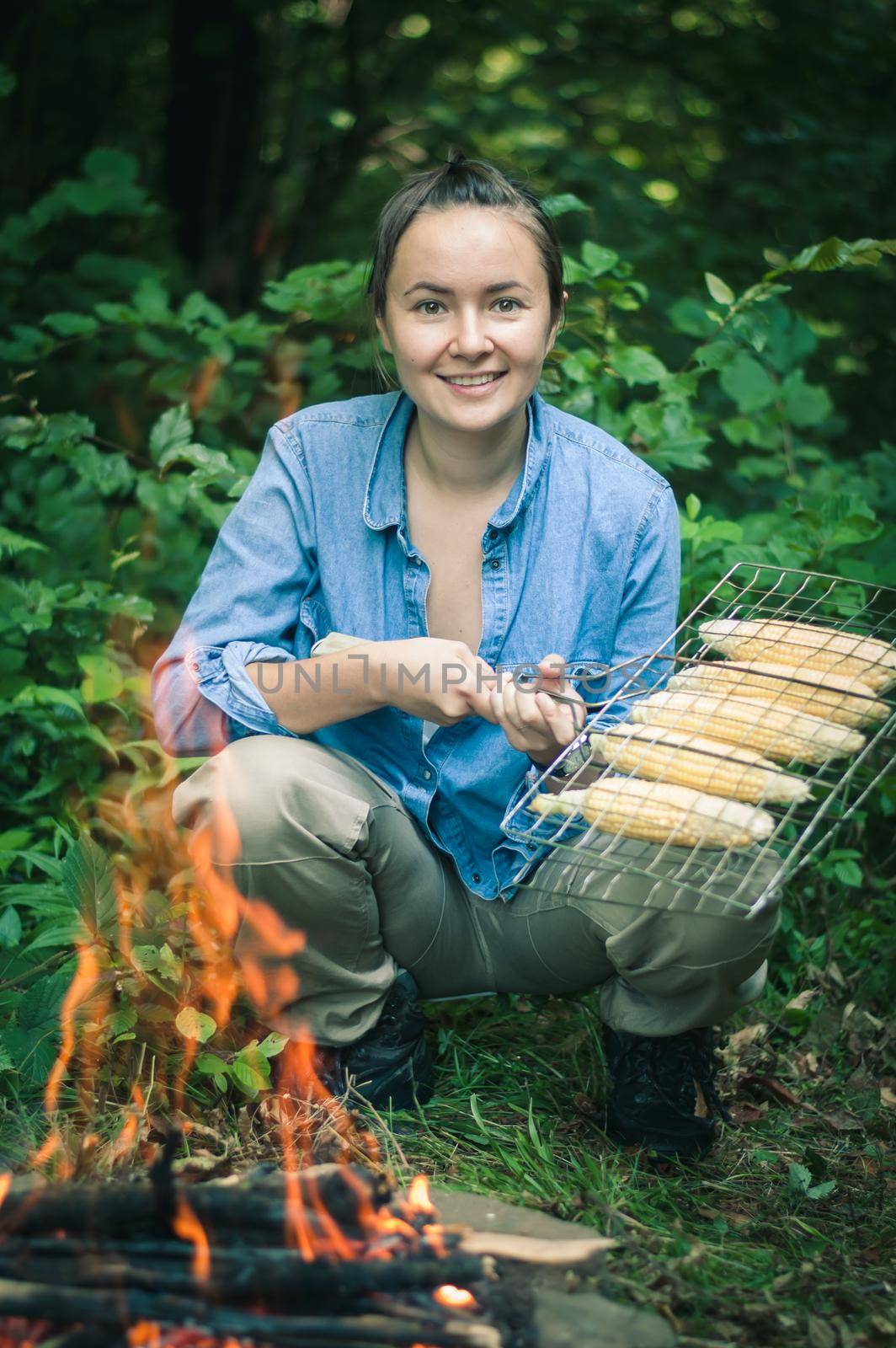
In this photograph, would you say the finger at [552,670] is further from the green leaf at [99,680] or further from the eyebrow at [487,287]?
the green leaf at [99,680]

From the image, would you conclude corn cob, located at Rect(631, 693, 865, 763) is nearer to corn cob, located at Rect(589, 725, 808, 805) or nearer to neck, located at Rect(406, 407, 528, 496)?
corn cob, located at Rect(589, 725, 808, 805)

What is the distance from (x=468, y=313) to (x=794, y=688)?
3.12ft

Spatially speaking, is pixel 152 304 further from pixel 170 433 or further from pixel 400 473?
pixel 400 473

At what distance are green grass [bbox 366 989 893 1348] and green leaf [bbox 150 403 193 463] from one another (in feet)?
5.46

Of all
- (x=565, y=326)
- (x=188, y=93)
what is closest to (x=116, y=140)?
(x=188, y=93)

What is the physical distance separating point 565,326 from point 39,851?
2.03 metres

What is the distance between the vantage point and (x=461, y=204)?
2.36m

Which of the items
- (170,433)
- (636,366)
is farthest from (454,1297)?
(636,366)

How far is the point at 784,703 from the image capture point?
2.15 metres

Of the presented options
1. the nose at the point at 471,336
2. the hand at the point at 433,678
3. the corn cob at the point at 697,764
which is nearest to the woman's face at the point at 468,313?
the nose at the point at 471,336

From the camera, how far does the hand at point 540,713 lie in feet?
6.77

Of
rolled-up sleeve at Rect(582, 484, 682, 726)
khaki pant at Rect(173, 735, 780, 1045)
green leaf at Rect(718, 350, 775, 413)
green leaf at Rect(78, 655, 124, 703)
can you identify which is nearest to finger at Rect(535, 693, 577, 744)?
khaki pant at Rect(173, 735, 780, 1045)

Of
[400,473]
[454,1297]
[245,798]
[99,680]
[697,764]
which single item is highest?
[400,473]

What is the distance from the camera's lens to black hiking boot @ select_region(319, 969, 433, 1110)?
241cm
